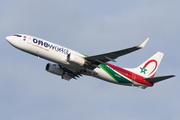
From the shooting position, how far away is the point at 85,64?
4662 cm

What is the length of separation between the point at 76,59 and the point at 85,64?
208 centimetres

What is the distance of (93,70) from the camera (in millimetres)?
48438

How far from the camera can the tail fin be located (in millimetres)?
54409

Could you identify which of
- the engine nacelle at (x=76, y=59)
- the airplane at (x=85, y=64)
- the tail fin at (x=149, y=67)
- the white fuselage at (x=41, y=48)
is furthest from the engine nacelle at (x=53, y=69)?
the tail fin at (x=149, y=67)

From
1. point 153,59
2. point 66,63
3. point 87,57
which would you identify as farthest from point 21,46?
point 153,59

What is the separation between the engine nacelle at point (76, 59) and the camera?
147 feet

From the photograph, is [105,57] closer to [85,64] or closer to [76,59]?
[85,64]

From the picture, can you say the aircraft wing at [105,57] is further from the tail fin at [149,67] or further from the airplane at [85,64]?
the tail fin at [149,67]

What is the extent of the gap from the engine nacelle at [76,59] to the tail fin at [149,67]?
1191 cm

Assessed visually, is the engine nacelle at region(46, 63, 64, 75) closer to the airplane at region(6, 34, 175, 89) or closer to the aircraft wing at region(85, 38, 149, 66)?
the airplane at region(6, 34, 175, 89)

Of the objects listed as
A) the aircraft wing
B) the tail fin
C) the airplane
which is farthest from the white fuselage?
the tail fin

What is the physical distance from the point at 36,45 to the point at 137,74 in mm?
19743

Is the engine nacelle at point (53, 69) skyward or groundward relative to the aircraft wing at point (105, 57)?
groundward

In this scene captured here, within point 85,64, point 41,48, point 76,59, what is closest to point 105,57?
point 85,64
